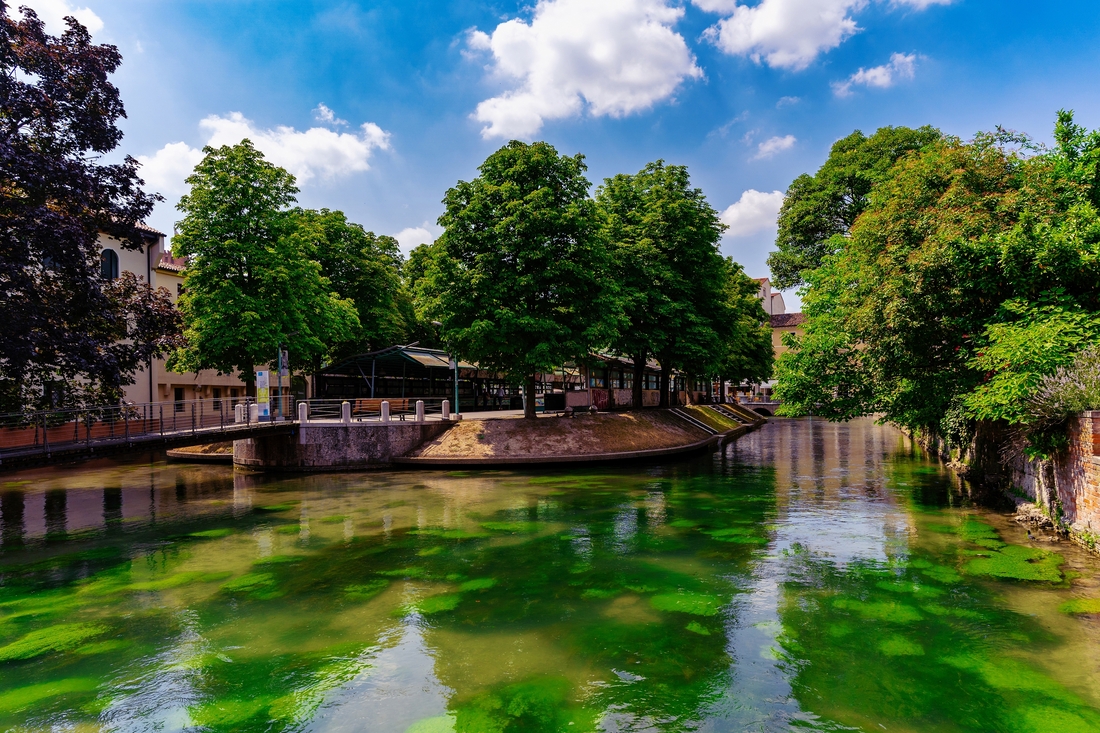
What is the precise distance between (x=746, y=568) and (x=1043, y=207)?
1124 cm

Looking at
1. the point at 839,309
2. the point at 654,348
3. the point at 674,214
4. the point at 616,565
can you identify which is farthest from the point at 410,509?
the point at 674,214

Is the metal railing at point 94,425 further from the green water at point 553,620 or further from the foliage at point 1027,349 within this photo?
the foliage at point 1027,349

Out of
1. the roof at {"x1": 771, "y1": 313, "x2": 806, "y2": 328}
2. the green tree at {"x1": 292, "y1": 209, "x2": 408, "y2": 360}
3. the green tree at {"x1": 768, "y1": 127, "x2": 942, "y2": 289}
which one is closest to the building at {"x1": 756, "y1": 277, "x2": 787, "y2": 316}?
the roof at {"x1": 771, "y1": 313, "x2": 806, "y2": 328}

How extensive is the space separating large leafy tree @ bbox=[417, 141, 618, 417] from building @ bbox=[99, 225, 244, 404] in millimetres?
16072

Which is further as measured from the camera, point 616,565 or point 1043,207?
point 1043,207

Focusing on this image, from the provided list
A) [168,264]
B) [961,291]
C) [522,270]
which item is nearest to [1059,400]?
[961,291]

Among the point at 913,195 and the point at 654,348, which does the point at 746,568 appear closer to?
the point at 913,195

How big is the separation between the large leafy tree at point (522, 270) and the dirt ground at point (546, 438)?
1863mm

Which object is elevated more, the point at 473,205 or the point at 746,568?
the point at 473,205

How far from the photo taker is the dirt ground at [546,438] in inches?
1048

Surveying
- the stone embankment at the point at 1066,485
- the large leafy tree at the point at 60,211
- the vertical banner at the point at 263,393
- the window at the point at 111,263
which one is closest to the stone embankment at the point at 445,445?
the vertical banner at the point at 263,393

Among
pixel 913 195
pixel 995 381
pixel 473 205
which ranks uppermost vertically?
pixel 473 205

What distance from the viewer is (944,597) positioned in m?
9.26

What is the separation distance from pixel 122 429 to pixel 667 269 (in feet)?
87.1
